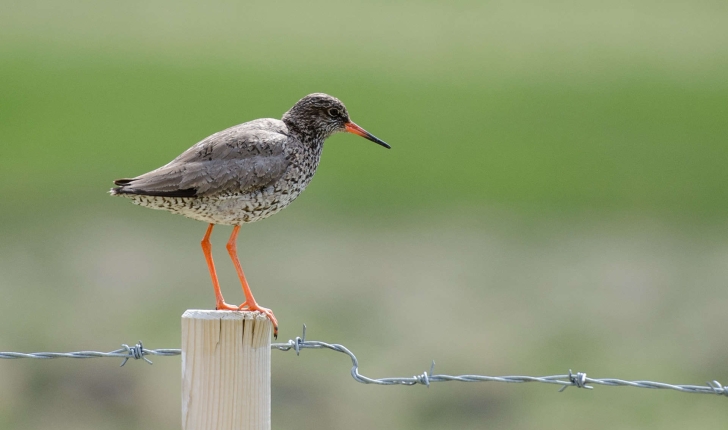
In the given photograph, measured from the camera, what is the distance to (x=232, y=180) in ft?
18.5

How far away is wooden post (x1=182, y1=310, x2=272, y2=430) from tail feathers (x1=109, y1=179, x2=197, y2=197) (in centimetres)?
140

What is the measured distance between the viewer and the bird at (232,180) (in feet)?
18.1

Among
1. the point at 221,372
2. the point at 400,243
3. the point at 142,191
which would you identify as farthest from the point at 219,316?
the point at 400,243

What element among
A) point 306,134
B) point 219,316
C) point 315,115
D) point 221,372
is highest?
point 315,115

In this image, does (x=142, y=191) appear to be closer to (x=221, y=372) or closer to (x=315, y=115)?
(x=315, y=115)

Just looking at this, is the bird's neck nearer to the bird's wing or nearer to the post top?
the bird's wing

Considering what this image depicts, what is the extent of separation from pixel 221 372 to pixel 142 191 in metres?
1.58

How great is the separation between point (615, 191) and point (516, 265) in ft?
20.4

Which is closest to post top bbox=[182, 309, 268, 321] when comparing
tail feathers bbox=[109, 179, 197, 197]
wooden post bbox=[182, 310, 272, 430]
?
wooden post bbox=[182, 310, 272, 430]

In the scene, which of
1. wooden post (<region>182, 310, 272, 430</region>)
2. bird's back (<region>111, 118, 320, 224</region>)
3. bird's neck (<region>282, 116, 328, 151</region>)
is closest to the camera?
wooden post (<region>182, 310, 272, 430</region>)

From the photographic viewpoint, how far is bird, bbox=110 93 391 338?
551 centimetres

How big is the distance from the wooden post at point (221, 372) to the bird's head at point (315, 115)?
2354 mm

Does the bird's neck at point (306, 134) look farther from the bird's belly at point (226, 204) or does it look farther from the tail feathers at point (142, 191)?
the tail feathers at point (142, 191)

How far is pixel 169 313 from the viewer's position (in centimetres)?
1453
